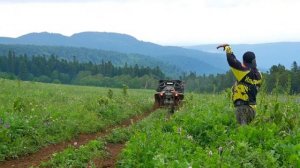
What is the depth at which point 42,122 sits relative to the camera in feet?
47.2

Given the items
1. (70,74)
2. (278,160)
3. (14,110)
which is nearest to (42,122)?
(14,110)

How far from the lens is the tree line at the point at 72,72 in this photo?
5054 inches

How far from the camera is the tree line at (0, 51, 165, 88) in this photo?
128m

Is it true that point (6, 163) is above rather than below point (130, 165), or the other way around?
below

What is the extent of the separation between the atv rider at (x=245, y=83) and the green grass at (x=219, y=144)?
363mm

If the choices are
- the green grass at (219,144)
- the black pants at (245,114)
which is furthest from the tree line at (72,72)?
the green grass at (219,144)

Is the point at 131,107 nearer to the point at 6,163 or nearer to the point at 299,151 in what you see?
the point at 6,163

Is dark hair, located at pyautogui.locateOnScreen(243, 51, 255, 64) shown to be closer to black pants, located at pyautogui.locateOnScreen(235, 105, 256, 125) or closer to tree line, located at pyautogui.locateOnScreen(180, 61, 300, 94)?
tree line, located at pyautogui.locateOnScreen(180, 61, 300, 94)

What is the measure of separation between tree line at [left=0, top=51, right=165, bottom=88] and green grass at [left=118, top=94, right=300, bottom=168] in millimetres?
112573

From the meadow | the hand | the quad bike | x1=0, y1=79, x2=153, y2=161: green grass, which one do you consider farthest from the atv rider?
the quad bike

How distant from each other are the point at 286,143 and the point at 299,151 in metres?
1.14

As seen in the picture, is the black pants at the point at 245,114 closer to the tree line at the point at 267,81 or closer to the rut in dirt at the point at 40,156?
the tree line at the point at 267,81

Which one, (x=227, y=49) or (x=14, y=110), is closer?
(x=227, y=49)

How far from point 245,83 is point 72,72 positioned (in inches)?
5391
